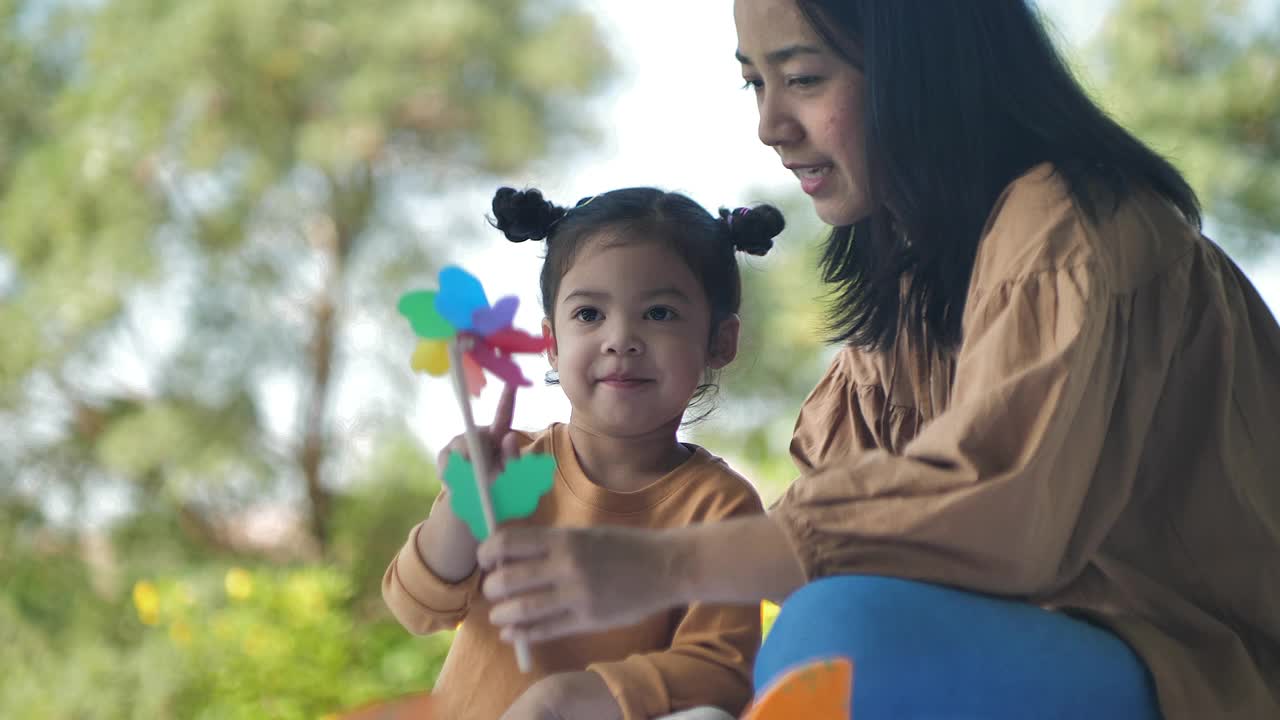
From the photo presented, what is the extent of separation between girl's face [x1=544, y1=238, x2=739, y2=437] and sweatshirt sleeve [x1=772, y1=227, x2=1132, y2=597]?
0.38 metres

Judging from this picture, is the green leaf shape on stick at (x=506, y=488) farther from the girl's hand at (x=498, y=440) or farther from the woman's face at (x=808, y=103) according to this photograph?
the woman's face at (x=808, y=103)

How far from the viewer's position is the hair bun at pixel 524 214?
1434 millimetres

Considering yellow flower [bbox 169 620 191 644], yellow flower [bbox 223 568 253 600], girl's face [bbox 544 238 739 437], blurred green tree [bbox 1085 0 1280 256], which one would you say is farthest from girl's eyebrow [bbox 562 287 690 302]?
blurred green tree [bbox 1085 0 1280 256]

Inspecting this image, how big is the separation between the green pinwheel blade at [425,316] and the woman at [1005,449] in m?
0.16

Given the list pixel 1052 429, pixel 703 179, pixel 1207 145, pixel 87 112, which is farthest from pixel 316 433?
pixel 1052 429

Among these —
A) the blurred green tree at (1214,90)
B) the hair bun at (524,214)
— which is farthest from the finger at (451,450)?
the blurred green tree at (1214,90)

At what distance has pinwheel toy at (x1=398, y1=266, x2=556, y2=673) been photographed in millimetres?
984

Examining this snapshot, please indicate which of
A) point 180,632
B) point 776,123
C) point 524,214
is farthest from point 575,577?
point 180,632

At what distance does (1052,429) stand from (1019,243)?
173 mm

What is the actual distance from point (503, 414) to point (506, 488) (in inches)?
5.9

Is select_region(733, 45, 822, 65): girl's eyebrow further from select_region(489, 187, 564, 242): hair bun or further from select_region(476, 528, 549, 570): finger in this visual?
select_region(476, 528, 549, 570): finger

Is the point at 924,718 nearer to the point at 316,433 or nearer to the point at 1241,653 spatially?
the point at 1241,653

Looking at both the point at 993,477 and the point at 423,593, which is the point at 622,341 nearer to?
the point at 423,593

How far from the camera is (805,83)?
48.1 inches
